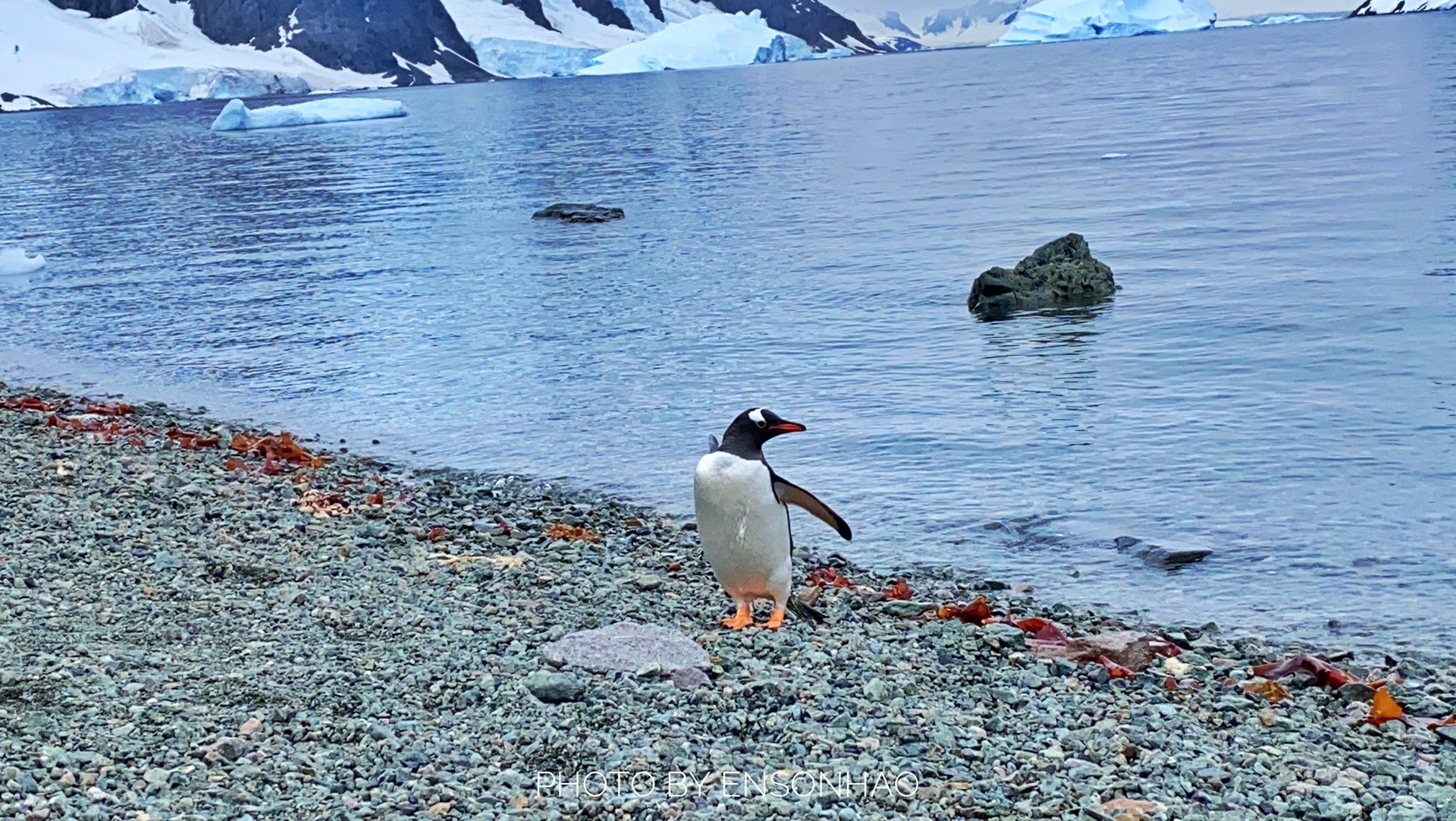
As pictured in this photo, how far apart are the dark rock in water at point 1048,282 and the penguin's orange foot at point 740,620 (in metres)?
11.4

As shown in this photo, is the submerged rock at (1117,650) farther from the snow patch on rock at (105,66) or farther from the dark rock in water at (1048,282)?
the snow patch on rock at (105,66)

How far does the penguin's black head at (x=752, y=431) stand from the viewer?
6.55 m

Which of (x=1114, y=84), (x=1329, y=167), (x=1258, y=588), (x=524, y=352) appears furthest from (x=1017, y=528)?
(x=1114, y=84)

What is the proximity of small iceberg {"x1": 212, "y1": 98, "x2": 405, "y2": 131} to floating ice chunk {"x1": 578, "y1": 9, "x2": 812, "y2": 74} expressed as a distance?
3346 inches

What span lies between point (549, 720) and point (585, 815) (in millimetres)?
816

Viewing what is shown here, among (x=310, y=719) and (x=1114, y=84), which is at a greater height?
(x=1114, y=84)

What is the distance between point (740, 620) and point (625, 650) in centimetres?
87

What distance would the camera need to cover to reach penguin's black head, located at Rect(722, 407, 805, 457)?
6.55 m

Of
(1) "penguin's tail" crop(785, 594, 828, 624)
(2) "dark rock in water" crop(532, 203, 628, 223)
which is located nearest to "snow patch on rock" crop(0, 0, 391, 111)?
(2) "dark rock in water" crop(532, 203, 628, 223)

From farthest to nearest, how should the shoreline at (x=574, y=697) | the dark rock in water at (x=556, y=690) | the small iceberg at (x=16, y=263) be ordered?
the small iceberg at (x=16, y=263) < the dark rock in water at (x=556, y=690) < the shoreline at (x=574, y=697)

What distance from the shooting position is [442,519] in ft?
31.2

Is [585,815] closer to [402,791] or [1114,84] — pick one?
[402,791]

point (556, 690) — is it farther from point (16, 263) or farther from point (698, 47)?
point (698, 47)

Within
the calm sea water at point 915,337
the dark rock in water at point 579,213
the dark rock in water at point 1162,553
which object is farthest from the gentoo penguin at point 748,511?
the dark rock in water at point 579,213
